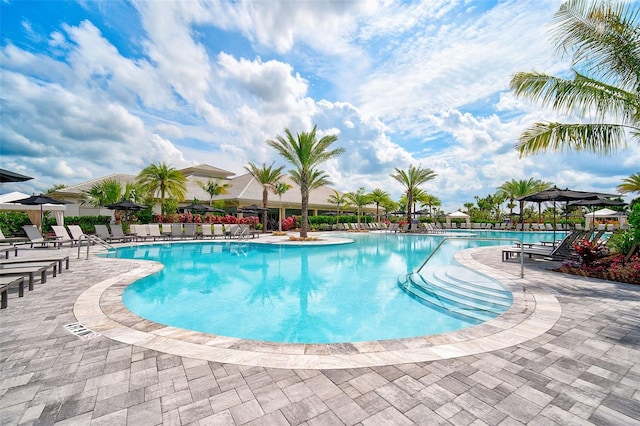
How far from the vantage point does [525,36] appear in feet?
30.9

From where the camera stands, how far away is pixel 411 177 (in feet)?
97.9

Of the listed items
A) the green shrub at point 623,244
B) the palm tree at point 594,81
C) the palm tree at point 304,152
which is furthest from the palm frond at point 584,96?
the palm tree at point 304,152

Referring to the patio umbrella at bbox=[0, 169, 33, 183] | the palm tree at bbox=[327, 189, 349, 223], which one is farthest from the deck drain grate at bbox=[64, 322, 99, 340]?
the palm tree at bbox=[327, 189, 349, 223]

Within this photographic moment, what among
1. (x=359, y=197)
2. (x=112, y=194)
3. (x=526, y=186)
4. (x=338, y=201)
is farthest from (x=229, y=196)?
(x=526, y=186)

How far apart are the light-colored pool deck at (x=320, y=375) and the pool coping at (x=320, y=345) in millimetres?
22

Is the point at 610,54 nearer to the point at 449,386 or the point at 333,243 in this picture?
the point at 449,386

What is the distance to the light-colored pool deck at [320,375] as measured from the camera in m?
2.21

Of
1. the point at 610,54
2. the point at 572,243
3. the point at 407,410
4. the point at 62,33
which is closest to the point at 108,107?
the point at 62,33

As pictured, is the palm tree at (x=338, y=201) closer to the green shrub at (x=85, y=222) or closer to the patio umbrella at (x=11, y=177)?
the green shrub at (x=85, y=222)

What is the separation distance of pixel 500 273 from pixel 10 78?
19434mm

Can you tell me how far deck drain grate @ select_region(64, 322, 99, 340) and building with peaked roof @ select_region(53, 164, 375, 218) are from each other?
2144 centimetres

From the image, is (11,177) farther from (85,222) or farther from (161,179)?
(161,179)

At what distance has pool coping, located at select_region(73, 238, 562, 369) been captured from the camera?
3133 mm

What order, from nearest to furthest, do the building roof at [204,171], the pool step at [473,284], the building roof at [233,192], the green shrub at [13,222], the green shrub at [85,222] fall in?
the pool step at [473,284], the green shrub at [13,222], the green shrub at [85,222], the building roof at [233,192], the building roof at [204,171]
